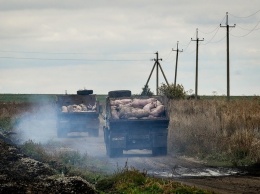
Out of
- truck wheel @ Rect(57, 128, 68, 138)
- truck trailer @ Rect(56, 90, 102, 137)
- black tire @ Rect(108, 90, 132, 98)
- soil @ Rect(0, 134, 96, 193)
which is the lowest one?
soil @ Rect(0, 134, 96, 193)

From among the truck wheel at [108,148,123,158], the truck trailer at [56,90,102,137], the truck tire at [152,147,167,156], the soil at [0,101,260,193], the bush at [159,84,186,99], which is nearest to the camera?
the soil at [0,101,260,193]

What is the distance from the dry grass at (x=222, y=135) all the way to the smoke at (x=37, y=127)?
7.65m

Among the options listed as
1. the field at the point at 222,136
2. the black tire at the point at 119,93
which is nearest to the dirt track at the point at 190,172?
the field at the point at 222,136

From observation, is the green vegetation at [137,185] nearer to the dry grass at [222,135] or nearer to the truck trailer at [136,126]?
the dry grass at [222,135]

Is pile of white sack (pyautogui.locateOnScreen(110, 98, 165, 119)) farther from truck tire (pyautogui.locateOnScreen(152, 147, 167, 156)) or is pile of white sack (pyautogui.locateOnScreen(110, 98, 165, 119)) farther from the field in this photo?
the field

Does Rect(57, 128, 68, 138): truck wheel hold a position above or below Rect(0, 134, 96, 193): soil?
above

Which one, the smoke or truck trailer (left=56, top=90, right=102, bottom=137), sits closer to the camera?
the smoke

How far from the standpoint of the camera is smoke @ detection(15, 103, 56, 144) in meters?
35.1

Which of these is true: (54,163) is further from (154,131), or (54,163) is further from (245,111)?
(245,111)

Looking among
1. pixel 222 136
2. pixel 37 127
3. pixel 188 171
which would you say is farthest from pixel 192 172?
pixel 37 127

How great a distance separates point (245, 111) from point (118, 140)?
8380 millimetres

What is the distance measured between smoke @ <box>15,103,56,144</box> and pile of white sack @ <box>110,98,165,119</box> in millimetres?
7699

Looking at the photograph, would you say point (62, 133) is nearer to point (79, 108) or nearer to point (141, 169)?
point (79, 108)

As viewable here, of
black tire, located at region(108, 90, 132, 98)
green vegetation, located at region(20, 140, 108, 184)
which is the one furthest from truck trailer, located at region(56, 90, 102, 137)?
green vegetation, located at region(20, 140, 108, 184)
